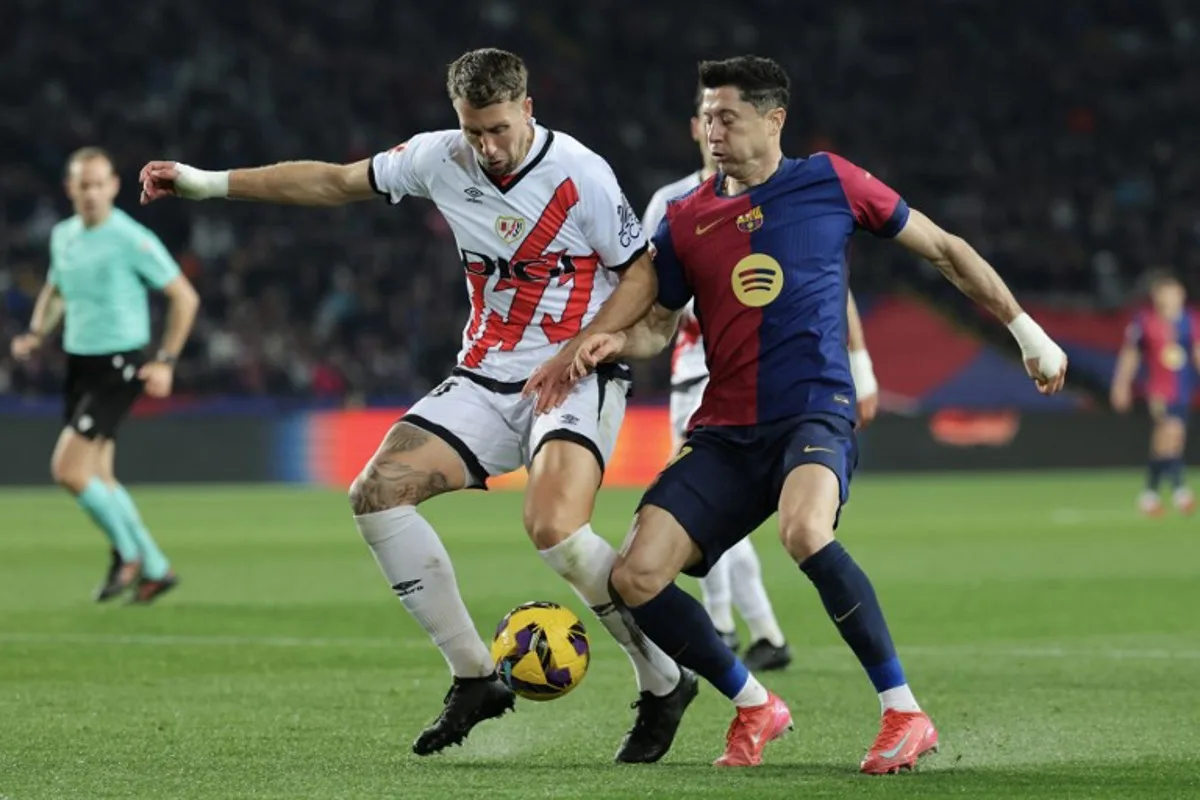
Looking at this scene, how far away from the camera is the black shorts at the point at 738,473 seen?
6.16 metres

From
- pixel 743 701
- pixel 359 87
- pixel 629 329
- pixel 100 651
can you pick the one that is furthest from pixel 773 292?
pixel 359 87

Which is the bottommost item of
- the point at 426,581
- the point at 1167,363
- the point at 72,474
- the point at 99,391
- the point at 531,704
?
the point at 1167,363

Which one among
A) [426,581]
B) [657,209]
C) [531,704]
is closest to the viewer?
[426,581]

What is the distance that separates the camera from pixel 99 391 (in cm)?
1177

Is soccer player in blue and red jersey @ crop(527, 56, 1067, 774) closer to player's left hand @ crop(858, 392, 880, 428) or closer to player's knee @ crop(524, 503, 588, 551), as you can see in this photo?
player's knee @ crop(524, 503, 588, 551)

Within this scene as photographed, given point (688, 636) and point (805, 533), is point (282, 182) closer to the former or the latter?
point (688, 636)

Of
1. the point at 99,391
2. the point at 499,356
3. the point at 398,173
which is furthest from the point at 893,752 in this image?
the point at 99,391

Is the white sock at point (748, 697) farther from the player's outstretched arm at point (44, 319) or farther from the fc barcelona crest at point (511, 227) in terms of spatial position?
the player's outstretched arm at point (44, 319)

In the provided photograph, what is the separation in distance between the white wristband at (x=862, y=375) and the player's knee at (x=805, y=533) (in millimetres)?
1966

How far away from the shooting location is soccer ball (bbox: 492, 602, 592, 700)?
6445 mm

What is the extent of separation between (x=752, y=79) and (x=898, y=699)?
1.85 meters

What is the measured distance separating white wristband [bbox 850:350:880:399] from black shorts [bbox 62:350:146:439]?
5021mm

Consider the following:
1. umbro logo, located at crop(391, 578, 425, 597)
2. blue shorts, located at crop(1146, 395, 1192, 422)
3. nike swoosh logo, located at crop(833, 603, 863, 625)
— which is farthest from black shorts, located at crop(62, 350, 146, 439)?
blue shorts, located at crop(1146, 395, 1192, 422)

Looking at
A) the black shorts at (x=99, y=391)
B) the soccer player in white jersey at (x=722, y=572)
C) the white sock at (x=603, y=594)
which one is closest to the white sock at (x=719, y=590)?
the soccer player in white jersey at (x=722, y=572)
